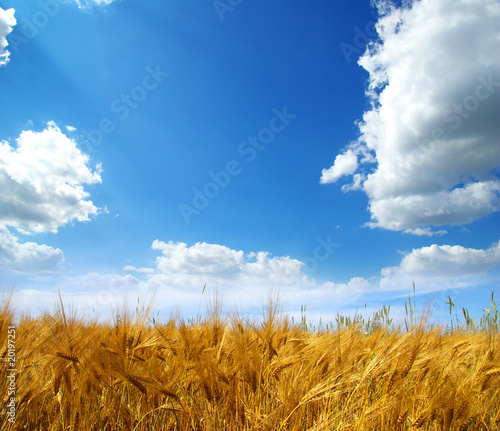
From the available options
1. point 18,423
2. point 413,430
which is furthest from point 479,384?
point 18,423

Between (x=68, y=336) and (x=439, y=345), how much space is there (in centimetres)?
382

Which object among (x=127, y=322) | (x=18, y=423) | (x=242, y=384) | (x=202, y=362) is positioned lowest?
(x=18, y=423)

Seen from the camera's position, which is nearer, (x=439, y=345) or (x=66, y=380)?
(x=66, y=380)

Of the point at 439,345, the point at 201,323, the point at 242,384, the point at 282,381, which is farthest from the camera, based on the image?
the point at 201,323

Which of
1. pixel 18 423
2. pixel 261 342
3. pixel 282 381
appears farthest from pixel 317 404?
pixel 18 423

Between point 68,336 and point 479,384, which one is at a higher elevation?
point 68,336

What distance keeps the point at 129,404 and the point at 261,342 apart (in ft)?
4.04

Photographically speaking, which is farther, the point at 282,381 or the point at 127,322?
the point at 127,322

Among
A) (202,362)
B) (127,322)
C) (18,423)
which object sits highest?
(127,322)

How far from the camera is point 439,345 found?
11.9 ft

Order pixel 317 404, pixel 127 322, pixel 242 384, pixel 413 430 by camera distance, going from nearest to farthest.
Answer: pixel 413 430
pixel 242 384
pixel 317 404
pixel 127 322

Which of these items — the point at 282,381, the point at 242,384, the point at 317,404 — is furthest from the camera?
the point at 317,404

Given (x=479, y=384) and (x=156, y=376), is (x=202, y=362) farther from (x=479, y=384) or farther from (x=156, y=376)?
(x=479, y=384)

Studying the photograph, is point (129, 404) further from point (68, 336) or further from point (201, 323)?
point (201, 323)
